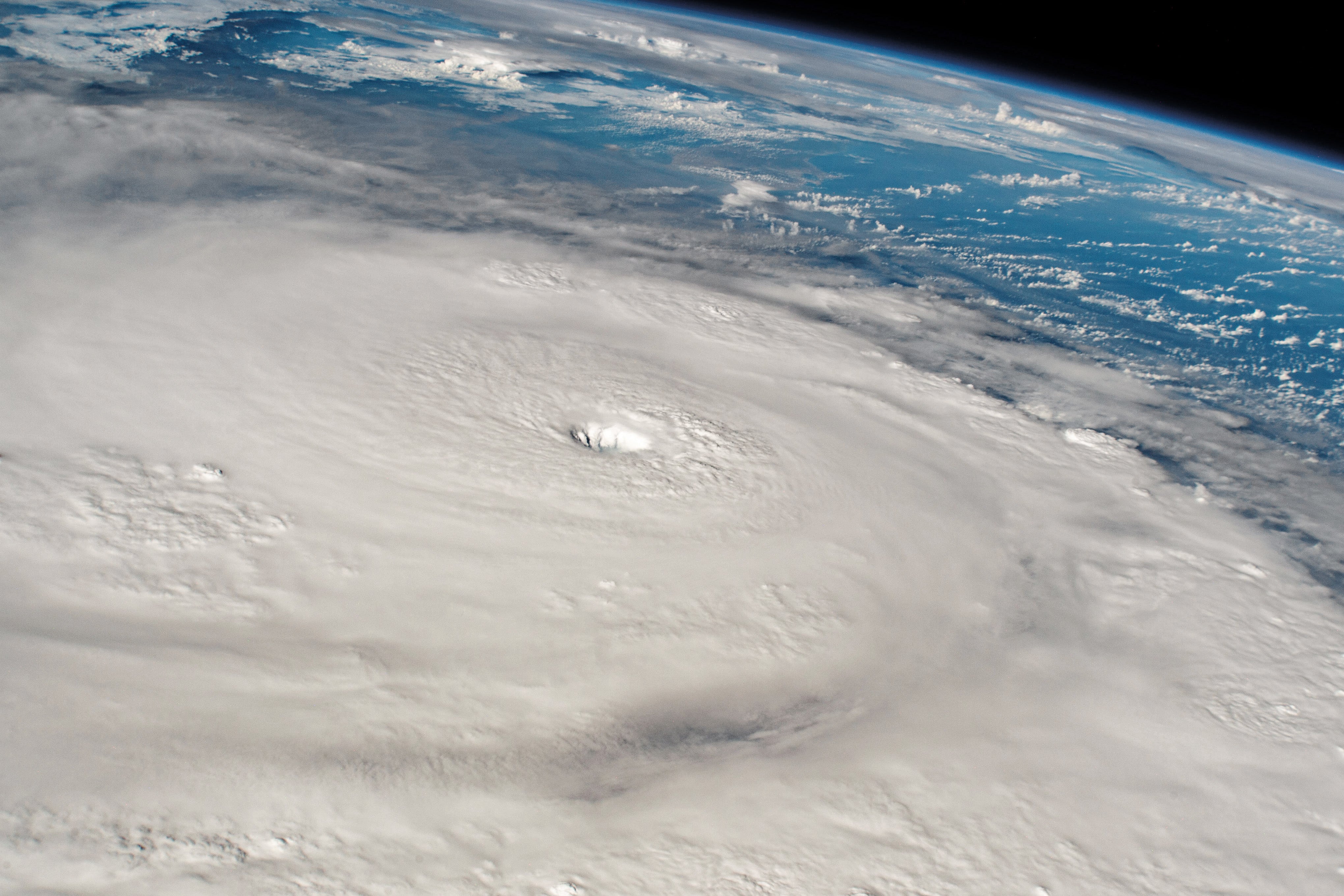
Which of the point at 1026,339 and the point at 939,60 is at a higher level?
the point at 939,60

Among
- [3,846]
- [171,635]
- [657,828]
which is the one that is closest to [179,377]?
[171,635]

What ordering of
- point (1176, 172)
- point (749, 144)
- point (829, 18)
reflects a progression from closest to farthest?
point (749, 144) < point (1176, 172) < point (829, 18)

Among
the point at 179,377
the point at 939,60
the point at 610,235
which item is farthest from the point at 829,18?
the point at 179,377

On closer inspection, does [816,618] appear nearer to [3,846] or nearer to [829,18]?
[3,846]

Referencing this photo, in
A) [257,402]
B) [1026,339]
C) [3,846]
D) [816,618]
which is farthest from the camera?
[1026,339]

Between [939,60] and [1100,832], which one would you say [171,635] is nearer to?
[1100,832]

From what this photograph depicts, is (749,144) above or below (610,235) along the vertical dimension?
above

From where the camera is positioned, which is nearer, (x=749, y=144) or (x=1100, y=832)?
(x=1100, y=832)

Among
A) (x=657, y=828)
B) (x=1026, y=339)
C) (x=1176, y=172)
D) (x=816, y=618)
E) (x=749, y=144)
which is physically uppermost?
(x=1176, y=172)

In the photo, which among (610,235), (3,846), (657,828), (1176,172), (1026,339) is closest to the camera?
(3,846)
